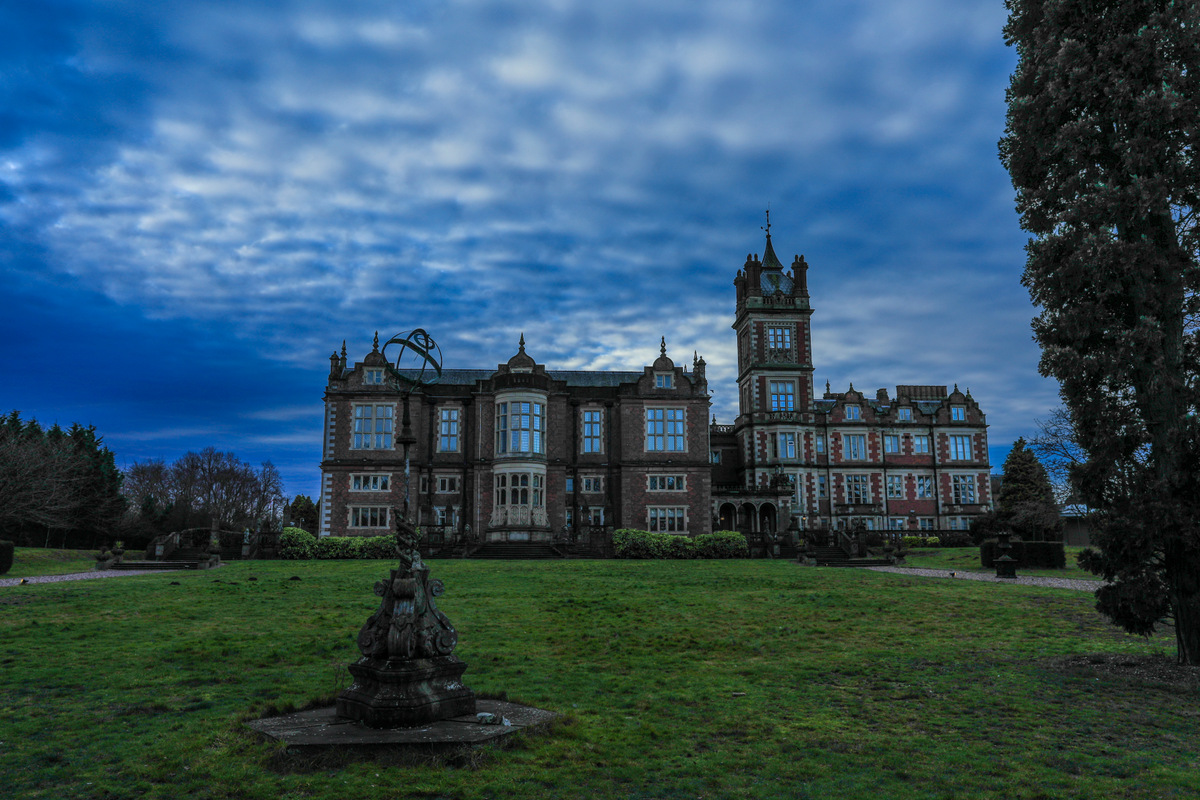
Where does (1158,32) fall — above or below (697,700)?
above

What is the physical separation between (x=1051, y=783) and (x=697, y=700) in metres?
3.92

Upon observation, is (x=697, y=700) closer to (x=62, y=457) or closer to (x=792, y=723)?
(x=792, y=723)

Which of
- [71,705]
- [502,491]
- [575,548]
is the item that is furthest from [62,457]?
[71,705]

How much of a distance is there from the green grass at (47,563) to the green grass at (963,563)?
3914 centimetres

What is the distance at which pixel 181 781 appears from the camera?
604 centimetres

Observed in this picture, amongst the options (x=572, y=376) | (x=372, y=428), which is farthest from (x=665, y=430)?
(x=372, y=428)

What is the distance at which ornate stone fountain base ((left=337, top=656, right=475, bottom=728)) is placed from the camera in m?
7.24

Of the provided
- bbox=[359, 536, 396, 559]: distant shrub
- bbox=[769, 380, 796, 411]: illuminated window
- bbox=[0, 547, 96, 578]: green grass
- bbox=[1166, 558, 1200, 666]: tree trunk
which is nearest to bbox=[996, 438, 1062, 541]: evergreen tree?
bbox=[769, 380, 796, 411]: illuminated window

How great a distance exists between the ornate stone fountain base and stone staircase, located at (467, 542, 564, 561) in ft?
105

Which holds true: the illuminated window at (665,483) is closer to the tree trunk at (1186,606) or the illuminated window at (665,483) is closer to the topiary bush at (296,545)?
the topiary bush at (296,545)

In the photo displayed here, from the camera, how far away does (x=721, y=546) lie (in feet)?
133

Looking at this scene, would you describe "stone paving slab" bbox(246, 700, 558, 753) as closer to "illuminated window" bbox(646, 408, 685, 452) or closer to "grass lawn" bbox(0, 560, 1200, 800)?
"grass lawn" bbox(0, 560, 1200, 800)

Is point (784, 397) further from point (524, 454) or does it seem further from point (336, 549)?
point (336, 549)

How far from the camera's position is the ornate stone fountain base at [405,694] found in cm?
724
